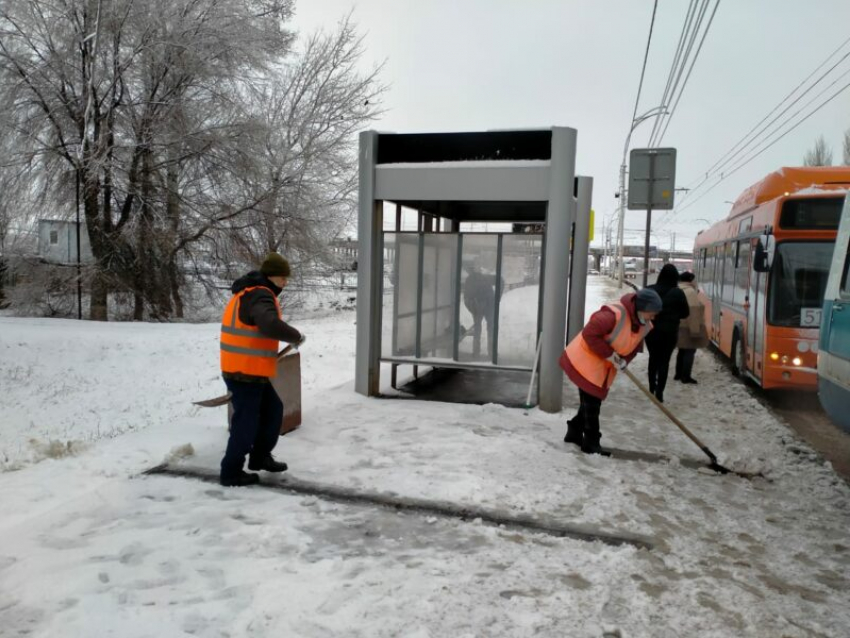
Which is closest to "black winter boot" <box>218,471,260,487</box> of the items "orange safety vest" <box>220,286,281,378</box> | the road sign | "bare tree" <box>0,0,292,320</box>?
"orange safety vest" <box>220,286,281,378</box>

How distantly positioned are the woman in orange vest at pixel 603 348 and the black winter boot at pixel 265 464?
2.55 m

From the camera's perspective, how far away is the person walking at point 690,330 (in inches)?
Result: 366

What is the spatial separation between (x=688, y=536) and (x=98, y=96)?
16.2 metres

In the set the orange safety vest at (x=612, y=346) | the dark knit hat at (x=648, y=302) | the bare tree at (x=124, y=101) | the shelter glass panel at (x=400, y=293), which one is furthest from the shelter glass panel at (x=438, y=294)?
the bare tree at (x=124, y=101)

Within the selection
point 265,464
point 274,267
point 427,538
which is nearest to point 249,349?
point 274,267

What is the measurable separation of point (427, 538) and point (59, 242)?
Answer: 18082mm

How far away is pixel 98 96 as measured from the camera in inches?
606

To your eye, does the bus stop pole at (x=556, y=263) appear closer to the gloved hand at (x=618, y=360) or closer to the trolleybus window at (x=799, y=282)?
the gloved hand at (x=618, y=360)

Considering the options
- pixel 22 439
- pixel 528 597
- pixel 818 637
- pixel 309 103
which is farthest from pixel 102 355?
pixel 309 103

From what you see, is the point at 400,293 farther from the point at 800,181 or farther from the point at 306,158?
the point at 306,158

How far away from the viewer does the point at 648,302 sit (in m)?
5.39

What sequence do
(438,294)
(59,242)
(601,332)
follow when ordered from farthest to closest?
(59,242)
(438,294)
(601,332)

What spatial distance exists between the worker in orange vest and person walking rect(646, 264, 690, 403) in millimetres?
5120

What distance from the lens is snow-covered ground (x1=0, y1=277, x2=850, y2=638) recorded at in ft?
9.98
